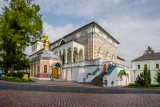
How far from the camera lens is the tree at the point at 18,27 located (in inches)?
776

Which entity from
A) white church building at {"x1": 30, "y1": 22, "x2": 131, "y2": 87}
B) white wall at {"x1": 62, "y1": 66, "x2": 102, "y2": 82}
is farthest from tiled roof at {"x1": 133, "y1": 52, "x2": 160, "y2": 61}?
white wall at {"x1": 62, "y1": 66, "x2": 102, "y2": 82}

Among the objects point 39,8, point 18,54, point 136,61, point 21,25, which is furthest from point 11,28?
point 136,61

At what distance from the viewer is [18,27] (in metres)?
21.0

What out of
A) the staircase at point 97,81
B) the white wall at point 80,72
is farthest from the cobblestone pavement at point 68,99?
the white wall at point 80,72

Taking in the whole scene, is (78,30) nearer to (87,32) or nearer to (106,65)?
(87,32)

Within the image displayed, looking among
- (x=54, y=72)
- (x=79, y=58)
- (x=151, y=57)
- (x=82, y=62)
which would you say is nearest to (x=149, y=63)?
(x=151, y=57)

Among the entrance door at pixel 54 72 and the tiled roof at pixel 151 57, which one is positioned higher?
the tiled roof at pixel 151 57

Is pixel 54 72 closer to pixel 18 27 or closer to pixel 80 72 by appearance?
pixel 80 72

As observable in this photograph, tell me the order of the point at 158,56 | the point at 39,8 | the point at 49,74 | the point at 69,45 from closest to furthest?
the point at 39,8 < the point at 49,74 < the point at 69,45 < the point at 158,56

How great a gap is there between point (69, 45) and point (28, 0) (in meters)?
11.4

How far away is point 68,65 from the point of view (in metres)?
27.3

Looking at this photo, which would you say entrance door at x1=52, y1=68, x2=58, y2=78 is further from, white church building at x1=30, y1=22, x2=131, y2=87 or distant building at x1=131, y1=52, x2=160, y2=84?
distant building at x1=131, y1=52, x2=160, y2=84

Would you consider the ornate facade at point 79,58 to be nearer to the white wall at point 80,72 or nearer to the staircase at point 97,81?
the white wall at point 80,72

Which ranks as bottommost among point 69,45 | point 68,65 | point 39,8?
point 68,65
